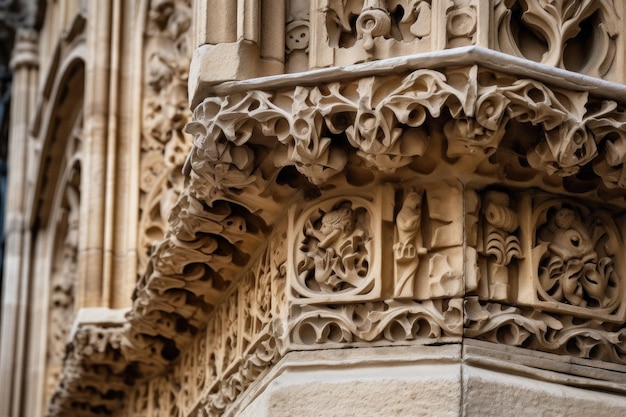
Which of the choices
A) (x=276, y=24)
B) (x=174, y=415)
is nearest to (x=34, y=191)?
(x=174, y=415)

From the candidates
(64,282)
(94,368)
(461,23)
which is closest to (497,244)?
(461,23)

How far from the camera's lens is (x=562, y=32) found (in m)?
6.64

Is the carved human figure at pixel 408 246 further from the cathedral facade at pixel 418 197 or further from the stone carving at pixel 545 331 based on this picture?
the stone carving at pixel 545 331

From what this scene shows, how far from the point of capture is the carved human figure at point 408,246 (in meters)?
6.47

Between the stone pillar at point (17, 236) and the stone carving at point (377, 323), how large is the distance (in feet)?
19.0

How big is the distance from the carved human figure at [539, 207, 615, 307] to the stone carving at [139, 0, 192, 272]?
285 centimetres

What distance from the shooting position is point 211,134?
661 centimetres

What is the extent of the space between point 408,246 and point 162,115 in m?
3.23

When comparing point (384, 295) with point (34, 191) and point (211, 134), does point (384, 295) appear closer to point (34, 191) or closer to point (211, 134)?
point (211, 134)

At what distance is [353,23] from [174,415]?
2.69m

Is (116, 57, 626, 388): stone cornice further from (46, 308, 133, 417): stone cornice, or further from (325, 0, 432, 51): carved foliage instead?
(46, 308, 133, 417): stone cornice

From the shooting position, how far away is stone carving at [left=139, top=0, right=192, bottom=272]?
9312 millimetres

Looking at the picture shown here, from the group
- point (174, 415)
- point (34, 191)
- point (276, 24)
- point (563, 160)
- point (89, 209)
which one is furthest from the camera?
point (34, 191)

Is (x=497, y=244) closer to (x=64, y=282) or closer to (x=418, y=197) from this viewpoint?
(x=418, y=197)
